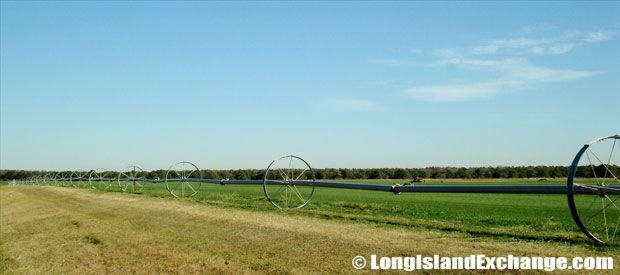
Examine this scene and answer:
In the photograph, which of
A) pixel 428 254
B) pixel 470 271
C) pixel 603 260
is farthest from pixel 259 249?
pixel 603 260

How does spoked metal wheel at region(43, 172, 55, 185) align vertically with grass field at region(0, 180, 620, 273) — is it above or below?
below

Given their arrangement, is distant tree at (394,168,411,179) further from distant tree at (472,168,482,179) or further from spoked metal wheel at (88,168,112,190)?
spoked metal wheel at (88,168,112,190)

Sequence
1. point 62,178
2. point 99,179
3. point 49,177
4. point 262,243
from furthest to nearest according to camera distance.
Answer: point 49,177, point 62,178, point 99,179, point 262,243

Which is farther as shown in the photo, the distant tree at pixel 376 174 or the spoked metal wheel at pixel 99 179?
the distant tree at pixel 376 174

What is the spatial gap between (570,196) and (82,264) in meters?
10.5

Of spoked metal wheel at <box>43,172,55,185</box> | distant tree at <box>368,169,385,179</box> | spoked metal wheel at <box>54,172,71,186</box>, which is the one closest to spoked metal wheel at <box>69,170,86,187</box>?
spoked metal wheel at <box>54,172,71,186</box>

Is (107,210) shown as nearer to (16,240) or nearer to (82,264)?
(16,240)

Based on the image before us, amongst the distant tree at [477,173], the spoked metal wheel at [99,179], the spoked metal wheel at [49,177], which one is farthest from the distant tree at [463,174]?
the spoked metal wheel at [49,177]

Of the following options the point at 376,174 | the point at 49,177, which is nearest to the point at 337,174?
the point at 376,174

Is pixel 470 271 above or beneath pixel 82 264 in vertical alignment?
above

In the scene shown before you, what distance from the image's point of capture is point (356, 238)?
10.9 meters

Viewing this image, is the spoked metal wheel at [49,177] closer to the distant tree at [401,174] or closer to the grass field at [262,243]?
the distant tree at [401,174]

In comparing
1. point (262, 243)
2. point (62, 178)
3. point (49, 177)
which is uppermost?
point (262, 243)

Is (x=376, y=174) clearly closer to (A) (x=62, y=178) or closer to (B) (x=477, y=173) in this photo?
(B) (x=477, y=173)
